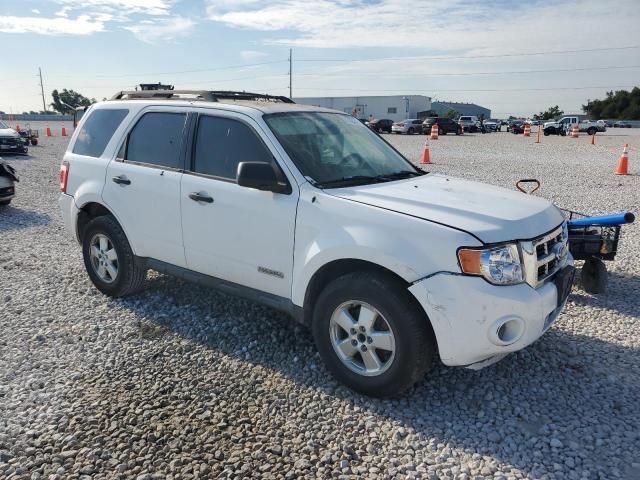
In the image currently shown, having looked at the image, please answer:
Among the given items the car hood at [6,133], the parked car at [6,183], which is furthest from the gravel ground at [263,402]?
the car hood at [6,133]

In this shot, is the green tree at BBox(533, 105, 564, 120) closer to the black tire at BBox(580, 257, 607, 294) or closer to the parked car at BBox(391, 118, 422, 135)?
the parked car at BBox(391, 118, 422, 135)

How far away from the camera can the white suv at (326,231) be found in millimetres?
3107

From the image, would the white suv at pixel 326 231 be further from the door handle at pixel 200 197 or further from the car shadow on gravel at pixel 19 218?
the car shadow on gravel at pixel 19 218

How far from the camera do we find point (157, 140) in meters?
4.68

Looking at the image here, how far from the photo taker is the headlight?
9.91 feet

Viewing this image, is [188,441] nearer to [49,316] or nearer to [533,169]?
[49,316]

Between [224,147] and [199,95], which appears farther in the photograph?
[199,95]

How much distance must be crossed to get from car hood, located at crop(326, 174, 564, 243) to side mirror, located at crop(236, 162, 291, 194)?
0.37 meters

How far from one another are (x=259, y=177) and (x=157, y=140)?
1.56 metres

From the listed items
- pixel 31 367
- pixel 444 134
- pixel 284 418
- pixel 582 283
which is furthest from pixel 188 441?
pixel 444 134

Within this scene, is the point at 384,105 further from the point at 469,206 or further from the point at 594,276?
the point at 469,206

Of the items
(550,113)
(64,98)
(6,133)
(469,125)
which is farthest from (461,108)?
(6,133)

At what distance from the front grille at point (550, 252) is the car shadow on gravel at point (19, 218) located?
801cm

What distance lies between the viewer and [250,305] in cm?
497
